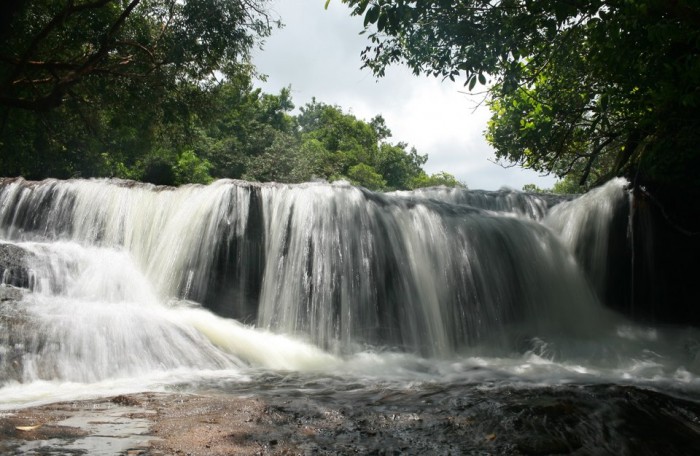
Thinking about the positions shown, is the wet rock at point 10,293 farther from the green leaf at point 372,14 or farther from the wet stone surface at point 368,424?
the green leaf at point 372,14

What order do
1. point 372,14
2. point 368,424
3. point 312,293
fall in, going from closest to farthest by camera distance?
point 368,424
point 372,14
point 312,293

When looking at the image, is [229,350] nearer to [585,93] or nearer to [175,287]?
[175,287]

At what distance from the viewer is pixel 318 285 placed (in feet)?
28.1

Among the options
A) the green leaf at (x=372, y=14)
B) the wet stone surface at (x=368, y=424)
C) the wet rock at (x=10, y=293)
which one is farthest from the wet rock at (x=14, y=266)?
the green leaf at (x=372, y=14)

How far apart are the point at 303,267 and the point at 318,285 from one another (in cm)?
42

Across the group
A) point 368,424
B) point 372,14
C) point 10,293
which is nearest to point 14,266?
point 10,293

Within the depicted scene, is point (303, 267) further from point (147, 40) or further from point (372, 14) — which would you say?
point (147, 40)

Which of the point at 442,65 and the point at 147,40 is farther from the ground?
the point at 147,40

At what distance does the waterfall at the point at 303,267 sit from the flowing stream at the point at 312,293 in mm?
29

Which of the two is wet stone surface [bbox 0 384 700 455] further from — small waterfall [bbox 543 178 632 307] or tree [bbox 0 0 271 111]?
tree [bbox 0 0 271 111]

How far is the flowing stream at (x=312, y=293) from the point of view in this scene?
5805mm

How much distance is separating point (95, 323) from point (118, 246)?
432cm

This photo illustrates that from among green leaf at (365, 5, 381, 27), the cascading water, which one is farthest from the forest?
the cascading water

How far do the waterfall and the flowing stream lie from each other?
0.03m
